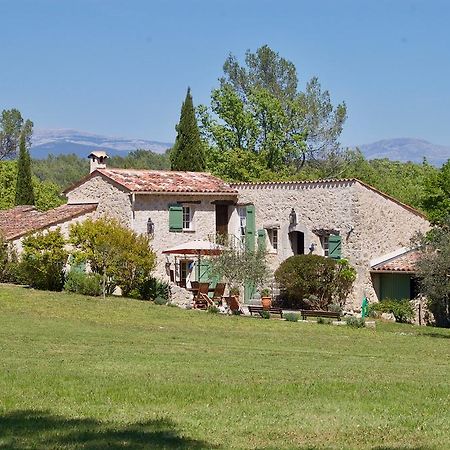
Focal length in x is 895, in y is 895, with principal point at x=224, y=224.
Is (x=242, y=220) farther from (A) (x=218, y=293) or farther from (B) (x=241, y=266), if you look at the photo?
(B) (x=241, y=266)

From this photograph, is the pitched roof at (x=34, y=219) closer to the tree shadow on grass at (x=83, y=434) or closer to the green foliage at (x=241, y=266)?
the green foliage at (x=241, y=266)

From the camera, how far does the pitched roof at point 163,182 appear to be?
36.8 m

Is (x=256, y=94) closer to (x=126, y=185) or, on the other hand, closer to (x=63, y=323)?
(x=126, y=185)

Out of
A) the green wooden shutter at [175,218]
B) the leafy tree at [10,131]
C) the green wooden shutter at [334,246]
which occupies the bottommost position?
the green wooden shutter at [334,246]

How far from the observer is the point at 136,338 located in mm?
22250

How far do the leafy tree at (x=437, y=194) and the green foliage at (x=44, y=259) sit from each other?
1470 cm

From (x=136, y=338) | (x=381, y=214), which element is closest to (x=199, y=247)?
(x=381, y=214)

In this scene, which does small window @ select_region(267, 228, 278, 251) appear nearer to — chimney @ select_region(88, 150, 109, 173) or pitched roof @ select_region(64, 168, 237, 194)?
pitched roof @ select_region(64, 168, 237, 194)

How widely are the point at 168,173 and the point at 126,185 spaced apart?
398cm

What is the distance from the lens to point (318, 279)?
1404 inches

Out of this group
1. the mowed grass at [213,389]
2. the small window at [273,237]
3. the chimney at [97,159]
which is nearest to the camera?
Result: the mowed grass at [213,389]

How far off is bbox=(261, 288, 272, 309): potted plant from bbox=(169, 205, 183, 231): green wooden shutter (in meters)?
4.41

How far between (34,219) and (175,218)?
5980 millimetres

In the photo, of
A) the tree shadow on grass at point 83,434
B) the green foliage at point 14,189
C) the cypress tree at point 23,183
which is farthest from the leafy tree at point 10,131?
the tree shadow on grass at point 83,434
